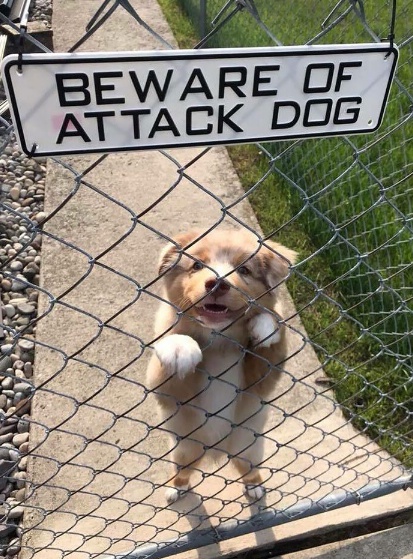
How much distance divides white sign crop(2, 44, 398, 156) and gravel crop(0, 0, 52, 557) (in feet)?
2.01

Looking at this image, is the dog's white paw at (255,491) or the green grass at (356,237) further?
the green grass at (356,237)

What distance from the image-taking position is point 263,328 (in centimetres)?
216

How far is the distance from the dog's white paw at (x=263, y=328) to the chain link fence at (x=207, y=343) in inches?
3.6

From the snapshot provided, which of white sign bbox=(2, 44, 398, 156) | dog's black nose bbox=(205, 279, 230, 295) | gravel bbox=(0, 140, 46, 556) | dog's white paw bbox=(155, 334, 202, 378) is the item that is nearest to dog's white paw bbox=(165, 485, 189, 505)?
gravel bbox=(0, 140, 46, 556)

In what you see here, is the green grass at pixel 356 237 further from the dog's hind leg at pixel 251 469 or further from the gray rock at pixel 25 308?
the gray rock at pixel 25 308

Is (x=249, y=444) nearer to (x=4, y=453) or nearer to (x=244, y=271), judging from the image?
(x=244, y=271)

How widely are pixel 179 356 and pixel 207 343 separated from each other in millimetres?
385

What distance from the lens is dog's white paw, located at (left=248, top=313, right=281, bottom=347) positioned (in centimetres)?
216

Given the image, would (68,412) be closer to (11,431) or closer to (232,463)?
(11,431)

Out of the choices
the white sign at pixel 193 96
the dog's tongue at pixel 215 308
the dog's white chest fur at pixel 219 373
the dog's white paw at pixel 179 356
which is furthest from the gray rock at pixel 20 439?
the white sign at pixel 193 96

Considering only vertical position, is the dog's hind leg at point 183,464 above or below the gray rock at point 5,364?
below

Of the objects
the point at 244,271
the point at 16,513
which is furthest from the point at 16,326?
the point at 244,271

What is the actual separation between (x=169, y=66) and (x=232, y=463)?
2.22 m

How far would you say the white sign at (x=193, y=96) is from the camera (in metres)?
0.96
